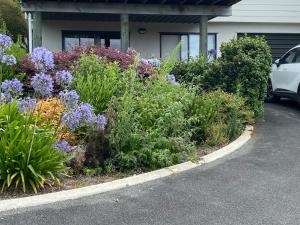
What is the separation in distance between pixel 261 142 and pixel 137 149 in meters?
2.92

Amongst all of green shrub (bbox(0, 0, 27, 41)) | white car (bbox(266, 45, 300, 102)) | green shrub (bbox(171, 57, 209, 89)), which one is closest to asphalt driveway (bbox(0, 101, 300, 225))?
green shrub (bbox(171, 57, 209, 89))

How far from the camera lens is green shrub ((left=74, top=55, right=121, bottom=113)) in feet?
23.1

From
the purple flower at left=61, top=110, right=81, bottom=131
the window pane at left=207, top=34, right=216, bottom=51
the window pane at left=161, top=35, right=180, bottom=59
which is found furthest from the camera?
the window pane at left=207, top=34, right=216, bottom=51

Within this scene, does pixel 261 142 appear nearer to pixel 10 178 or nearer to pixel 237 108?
pixel 237 108

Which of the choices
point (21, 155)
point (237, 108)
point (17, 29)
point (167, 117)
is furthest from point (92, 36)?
point (21, 155)

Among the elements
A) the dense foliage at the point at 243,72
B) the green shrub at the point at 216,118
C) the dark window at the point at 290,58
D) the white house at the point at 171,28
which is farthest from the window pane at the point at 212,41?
the green shrub at the point at 216,118

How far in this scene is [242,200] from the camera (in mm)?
5109

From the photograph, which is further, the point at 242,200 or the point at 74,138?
the point at 74,138

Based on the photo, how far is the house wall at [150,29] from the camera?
1683 cm

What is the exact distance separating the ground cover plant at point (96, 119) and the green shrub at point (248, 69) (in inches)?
26.4

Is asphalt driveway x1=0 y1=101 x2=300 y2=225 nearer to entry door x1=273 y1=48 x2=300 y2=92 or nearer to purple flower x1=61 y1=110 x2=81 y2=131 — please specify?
purple flower x1=61 y1=110 x2=81 y2=131

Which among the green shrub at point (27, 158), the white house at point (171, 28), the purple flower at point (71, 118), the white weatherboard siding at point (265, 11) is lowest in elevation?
the green shrub at point (27, 158)

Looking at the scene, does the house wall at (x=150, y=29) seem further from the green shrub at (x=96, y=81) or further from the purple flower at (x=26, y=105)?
the purple flower at (x=26, y=105)

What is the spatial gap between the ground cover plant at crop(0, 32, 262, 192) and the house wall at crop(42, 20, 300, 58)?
8346 millimetres
